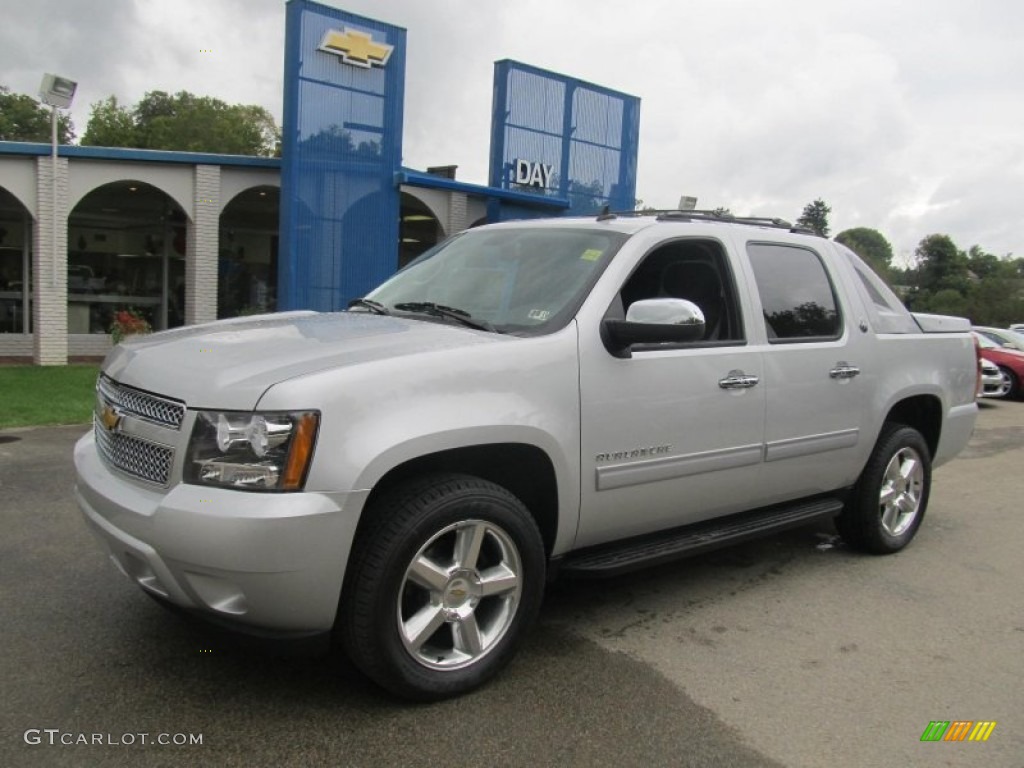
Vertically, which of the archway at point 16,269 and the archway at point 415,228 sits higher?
the archway at point 415,228

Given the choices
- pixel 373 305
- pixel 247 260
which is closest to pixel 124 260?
pixel 247 260

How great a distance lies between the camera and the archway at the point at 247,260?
62.5 feet

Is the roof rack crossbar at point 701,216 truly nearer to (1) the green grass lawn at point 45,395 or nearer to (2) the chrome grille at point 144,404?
(2) the chrome grille at point 144,404

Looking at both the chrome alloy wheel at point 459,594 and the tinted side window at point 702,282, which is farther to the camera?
the tinted side window at point 702,282

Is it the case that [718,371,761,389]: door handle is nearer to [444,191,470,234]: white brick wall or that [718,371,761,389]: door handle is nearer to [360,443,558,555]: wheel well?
[360,443,558,555]: wheel well

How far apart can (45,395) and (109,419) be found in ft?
27.3

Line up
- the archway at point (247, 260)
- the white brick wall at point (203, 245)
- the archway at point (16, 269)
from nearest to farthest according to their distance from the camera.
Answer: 1. the white brick wall at point (203, 245)
2. the archway at point (16, 269)
3. the archway at point (247, 260)

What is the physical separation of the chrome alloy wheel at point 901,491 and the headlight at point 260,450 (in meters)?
3.72

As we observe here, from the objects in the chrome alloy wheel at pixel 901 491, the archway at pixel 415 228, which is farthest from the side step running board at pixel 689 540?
the archway at pixel 415 228

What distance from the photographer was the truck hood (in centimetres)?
282

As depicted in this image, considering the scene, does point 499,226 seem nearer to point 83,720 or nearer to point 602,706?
point 602,706

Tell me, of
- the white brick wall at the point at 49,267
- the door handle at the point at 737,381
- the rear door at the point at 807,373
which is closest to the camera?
the door handle at the point at 737,381

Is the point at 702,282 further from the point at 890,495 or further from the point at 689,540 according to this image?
the point at 890,495

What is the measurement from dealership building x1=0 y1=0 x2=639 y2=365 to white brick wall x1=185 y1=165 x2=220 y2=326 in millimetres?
28
